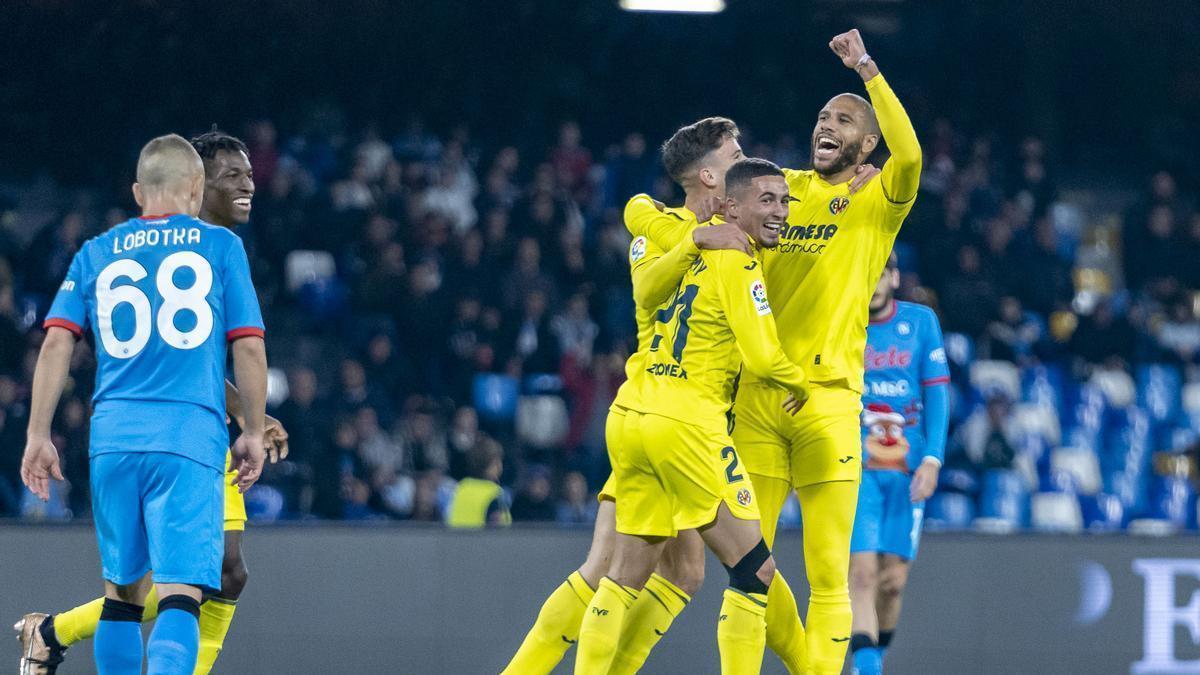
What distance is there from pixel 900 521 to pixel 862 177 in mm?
2517

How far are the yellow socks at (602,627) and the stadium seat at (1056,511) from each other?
7.65m

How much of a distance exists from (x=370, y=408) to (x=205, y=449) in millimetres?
6467

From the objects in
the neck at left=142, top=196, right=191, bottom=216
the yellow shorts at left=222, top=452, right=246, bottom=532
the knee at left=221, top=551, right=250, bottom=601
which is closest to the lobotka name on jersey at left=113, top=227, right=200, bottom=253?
the neck at left=142, top=196, right=191, bottom=216

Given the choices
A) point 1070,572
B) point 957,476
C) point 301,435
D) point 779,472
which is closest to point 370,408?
point 301,435

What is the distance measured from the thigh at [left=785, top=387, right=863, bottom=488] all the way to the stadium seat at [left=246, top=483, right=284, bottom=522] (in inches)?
Answer: 223

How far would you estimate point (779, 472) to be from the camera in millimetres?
6348

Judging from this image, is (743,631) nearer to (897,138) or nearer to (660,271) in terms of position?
(660,271)

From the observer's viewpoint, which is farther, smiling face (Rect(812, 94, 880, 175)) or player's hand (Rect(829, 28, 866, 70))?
smiling face (Rect(812, 94, 880, 175))

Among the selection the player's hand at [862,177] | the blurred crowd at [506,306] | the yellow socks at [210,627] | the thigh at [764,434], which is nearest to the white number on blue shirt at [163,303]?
the yellow socks at [210,627]

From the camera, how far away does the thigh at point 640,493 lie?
6.07m

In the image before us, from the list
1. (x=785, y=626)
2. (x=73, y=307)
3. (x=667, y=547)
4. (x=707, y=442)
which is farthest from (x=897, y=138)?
(x=73, y=307)

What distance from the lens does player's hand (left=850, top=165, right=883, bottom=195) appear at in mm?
6387

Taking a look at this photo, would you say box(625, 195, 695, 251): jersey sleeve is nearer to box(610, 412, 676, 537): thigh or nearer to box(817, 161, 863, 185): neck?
box(817, 161, 863, 185): neck

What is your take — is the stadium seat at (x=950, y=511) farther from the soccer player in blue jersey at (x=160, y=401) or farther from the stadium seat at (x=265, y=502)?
the soccer player in blue jersey at (x=160, y=401)
